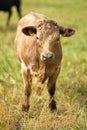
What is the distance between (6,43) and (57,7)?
321 inches

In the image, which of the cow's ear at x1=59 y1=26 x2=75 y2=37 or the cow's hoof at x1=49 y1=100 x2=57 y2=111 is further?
the cow's hoof at x1=49 y1=100 x2=57 y2=111

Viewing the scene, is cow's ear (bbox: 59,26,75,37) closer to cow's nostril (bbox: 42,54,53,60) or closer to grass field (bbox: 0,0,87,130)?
cow's nostril (bbox: 42,54,53,60)

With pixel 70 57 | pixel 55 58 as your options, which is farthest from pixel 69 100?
pixel 70 57

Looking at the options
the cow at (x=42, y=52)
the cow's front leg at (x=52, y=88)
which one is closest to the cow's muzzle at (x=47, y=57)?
the cow at (x=42, y=52)

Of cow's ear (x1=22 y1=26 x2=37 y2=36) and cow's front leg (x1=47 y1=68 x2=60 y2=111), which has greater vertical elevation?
cow's ear (x1=22 y1=26 x2=37 y2=36)

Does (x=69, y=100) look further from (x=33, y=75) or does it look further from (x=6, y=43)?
(x=6, y=43)

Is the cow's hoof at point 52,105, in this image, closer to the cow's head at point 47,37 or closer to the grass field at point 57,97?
the grass field at point 57,97

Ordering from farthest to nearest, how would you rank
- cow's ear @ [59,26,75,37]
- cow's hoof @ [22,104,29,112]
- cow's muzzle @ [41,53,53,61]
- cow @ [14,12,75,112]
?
1. cow's hoof @ [22,104,29,112]
2. cow's ear @ [59,26,75,37]
3. cow @ [14,12,75,112]
4. cow's muzzle @ [41,53,53,61]

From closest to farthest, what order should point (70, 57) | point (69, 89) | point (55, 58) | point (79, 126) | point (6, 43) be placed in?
point (79, 126)
point (55, 58)
point (69, 89)
point (70, 57)
point (6, 43)

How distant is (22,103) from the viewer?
6.33 meters

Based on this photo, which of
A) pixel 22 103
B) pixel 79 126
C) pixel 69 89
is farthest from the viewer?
pixel 69 89

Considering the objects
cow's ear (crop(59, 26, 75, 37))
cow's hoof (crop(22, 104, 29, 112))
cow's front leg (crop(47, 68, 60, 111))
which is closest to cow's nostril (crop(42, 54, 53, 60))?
cow's ear (crop(59, 26, 75, 37))

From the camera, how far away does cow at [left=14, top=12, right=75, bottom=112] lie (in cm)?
559

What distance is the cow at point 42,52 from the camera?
5.59 metres
